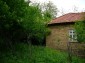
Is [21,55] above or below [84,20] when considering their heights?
below

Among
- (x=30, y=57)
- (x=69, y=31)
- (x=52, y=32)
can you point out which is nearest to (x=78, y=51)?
(x=69, y=31)

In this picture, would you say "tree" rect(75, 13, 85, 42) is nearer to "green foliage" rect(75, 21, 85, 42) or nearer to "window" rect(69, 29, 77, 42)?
"green foliage" rect(75, 21, 85, 42)

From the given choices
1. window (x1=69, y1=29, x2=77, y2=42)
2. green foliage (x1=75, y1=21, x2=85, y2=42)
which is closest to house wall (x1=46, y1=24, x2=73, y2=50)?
window (x1=69, y1=29, x2=77, y2=42)

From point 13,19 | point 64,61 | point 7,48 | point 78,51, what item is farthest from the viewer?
point 78,51

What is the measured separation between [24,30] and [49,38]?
972 centimetres

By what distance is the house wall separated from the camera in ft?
104

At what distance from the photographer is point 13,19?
2077cm

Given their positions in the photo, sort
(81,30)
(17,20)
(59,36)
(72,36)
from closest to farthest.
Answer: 1. (17,20)
2. (81,30)
3. (72,36)
4. (59,36)

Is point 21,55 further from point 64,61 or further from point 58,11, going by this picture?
point 58,11

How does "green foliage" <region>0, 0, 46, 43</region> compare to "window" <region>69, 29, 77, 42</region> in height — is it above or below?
above

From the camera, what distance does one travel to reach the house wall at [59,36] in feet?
104

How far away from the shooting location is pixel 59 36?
32750 mm

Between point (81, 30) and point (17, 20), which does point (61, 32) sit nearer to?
point (81, 30)

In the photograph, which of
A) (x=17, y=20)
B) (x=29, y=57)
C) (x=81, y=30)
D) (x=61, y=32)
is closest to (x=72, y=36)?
(x=61, y=32)
